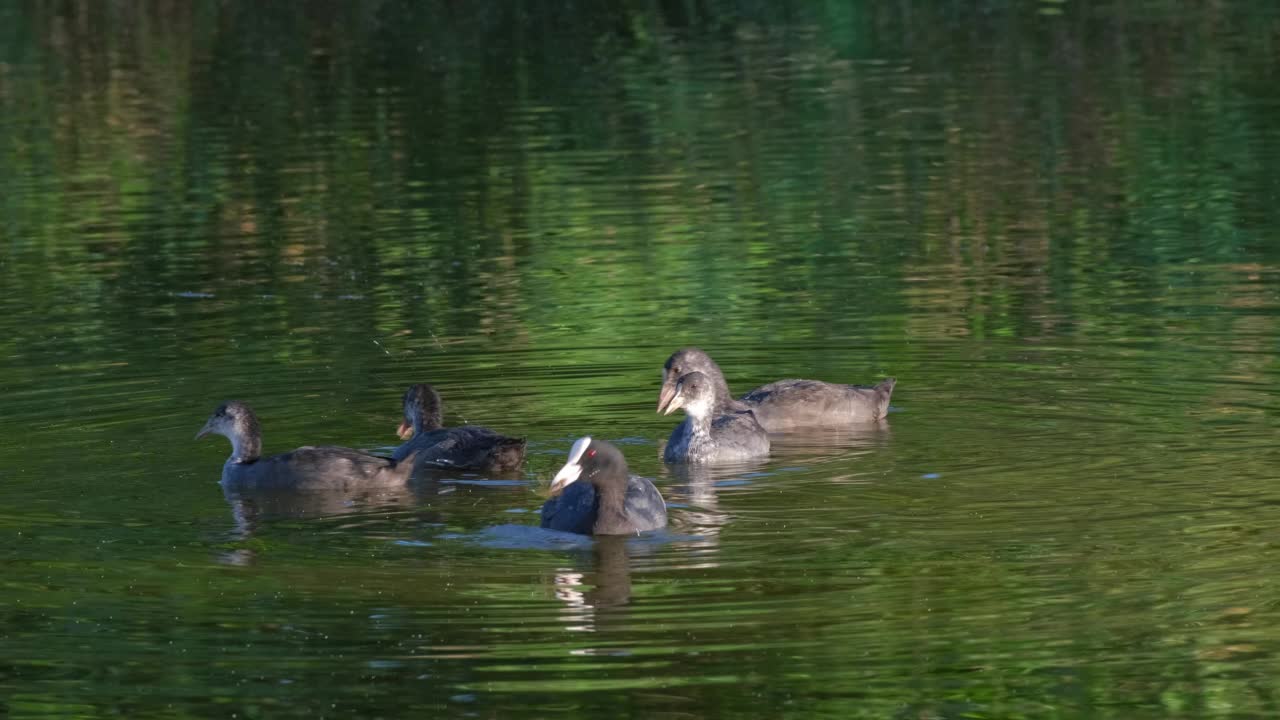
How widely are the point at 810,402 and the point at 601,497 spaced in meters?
3.48

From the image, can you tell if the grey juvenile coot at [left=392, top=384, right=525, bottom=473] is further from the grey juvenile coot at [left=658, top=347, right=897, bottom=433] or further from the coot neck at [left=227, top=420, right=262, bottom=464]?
the grey juvenile coot at [left=658, top=347, right=897, bottom=433]

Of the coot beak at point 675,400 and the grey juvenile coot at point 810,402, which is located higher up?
the coot beak at point 675,400

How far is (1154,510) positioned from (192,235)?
15297 millimetres

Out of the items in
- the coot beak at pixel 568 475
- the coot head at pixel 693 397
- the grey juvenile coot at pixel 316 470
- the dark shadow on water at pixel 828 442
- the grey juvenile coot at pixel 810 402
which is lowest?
the dark shadow on water at pixel 828 442

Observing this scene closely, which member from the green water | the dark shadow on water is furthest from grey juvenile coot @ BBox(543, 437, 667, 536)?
the dark shadow on water

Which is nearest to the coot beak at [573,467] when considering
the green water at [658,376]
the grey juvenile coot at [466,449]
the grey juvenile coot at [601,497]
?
the grey juvenile coot at [601,497]

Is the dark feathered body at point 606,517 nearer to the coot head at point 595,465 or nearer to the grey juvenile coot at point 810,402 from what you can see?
the coot head at point 595,465

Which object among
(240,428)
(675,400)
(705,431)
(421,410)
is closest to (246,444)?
(240,428)

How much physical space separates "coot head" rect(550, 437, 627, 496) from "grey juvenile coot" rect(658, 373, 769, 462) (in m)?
2.03

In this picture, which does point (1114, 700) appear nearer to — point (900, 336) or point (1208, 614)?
point (1208, 614)

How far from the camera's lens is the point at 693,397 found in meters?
15.1

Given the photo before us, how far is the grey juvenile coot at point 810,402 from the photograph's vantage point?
52.3ft

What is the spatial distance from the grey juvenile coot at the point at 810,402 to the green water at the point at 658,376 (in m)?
0.20

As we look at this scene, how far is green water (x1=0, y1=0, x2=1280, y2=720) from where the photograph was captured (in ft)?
34.6
